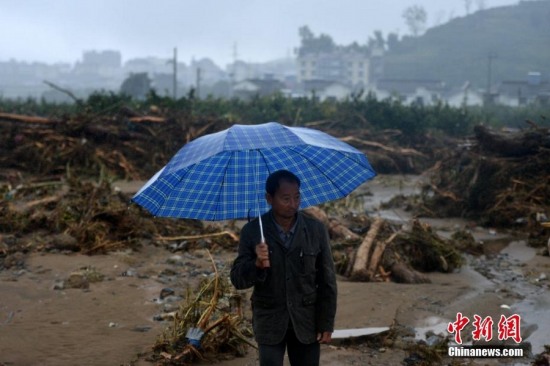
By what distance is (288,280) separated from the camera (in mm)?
3422

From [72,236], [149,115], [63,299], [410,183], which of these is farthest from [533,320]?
[149,115]

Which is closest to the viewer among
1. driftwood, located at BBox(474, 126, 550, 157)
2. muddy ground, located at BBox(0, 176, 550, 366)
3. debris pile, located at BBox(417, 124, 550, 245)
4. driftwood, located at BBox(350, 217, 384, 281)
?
muddy ground, located at BBox(0, 176, 550, 366)

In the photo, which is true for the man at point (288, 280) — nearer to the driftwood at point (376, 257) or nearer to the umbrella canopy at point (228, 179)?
the umbrella canopy at point (228, 179)

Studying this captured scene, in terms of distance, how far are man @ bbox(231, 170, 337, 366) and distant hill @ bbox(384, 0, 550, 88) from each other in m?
70.3

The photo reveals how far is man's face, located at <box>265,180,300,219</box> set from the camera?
3.46 m

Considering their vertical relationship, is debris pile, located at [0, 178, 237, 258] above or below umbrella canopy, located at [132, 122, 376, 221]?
below

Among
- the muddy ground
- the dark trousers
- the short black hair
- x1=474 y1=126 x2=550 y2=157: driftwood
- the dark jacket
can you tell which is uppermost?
the short black hair

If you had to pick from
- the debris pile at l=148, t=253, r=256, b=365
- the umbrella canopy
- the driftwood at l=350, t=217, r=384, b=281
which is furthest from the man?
the driftwood at l=350, t=217, r=384, b=281

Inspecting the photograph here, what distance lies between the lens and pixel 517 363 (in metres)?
5.25

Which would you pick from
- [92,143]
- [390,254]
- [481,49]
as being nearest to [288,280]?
[390,254]

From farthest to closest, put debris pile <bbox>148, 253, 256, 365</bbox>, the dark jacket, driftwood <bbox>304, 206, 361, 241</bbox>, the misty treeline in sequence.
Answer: the misty treeline → driftwood <bbox>304, 206, 361, 241</bbox> → debris pile <bbox>148, 253, 256, 365</bbox> → the dark jacket

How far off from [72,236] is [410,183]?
40.8 ft

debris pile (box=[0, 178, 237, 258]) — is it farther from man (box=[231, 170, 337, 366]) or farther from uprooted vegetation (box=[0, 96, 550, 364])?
man (box=[231, 170, 337, 366])

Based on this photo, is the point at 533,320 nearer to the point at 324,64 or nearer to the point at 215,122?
the point at 215,122
